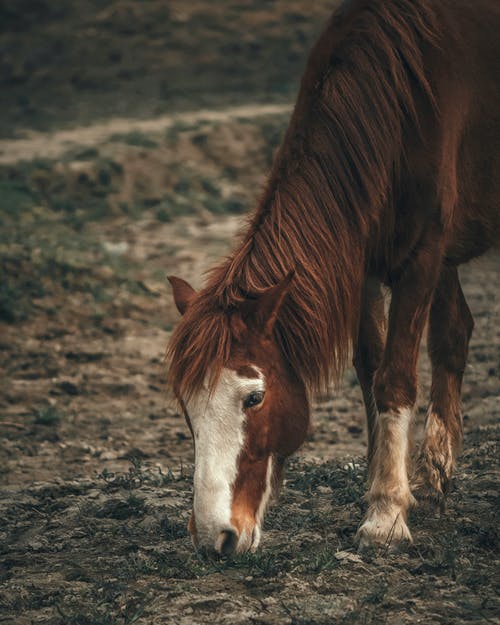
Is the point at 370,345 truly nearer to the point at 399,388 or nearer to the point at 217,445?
the point at 399,388

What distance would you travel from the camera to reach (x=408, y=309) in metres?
3.71

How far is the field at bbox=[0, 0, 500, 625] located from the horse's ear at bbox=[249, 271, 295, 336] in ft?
1.90

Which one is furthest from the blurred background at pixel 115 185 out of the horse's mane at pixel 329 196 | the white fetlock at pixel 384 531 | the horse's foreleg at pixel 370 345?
the white fetlock at pixel 384 531

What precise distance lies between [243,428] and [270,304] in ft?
1.43

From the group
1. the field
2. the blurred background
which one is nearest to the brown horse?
the field

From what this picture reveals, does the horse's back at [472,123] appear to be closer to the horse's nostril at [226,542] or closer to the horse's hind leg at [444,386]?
the horse's hind leg at [444,386]

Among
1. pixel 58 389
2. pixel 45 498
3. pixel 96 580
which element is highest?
pixel 96 580

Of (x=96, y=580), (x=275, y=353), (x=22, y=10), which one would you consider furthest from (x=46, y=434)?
(x=22, y=10)

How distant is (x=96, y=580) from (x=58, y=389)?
326cm

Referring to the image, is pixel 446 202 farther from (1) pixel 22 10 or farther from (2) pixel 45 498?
(1) pixel 22 10

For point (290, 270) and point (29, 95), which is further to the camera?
point (29, 95)

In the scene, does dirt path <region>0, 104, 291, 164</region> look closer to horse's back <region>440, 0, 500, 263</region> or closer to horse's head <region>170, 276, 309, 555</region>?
horse's back <region>440, 0, 500, 263</region>

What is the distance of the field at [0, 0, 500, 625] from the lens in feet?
10.6

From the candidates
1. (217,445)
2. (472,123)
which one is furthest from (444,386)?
(217,445)
